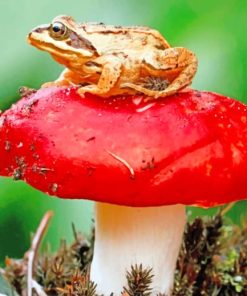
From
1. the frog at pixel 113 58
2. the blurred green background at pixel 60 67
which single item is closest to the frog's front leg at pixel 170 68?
the frog at pixel 113 58

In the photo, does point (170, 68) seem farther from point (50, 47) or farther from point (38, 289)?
point (38, 289)

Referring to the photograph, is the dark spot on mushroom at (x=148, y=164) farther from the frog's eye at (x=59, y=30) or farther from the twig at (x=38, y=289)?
the twig at (x=38, y=289)

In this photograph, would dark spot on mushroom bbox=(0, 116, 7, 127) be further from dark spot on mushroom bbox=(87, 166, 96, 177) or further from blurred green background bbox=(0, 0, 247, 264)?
blurred green background bbox=(0, 0, 247, 264)

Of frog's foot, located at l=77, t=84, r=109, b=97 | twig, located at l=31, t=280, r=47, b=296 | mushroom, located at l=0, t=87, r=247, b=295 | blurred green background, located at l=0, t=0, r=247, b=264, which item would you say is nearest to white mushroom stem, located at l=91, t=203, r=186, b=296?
mushroom, located at l=0, t=87, r=247, b=295

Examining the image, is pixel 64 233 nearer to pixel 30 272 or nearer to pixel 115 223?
pixel 30 272

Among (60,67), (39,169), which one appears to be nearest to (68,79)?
(39,169)

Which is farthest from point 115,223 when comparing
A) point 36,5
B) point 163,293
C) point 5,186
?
point 36,5
